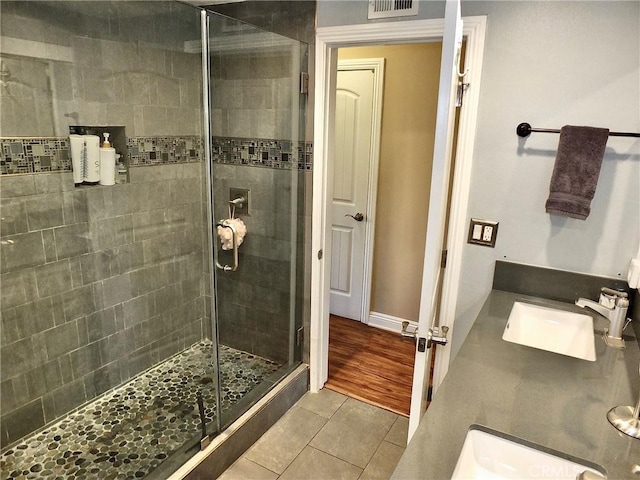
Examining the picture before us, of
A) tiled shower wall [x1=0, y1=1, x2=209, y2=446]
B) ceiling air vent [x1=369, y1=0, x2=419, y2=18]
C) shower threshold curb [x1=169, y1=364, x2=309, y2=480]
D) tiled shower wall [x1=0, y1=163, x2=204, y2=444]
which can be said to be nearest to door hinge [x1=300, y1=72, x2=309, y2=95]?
ceiling air vent [x1=369, y1=0, x2=419, y2=18]

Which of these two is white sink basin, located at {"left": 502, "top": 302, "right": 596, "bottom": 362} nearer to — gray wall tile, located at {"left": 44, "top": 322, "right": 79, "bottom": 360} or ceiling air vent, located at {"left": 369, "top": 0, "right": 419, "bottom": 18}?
ceiling air vent, located at {"left": 369, "top": 0, "right": 419, "bottom": 18}

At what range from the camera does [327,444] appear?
7.71 feet

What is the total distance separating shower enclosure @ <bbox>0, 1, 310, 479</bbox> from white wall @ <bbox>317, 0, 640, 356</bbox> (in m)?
1.01

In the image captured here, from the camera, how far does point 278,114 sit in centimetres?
250

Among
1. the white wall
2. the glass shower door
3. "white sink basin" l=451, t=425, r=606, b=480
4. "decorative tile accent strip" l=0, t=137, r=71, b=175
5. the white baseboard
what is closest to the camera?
"white sink basin" l=451, t=425, r=606, b=480

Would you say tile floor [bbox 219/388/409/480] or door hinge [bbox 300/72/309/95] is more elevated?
door hinge [bbox 300/72/309/95]

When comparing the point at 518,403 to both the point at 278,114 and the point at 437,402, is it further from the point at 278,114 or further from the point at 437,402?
the point at 278,114

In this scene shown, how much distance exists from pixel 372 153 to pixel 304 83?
41.6 inches

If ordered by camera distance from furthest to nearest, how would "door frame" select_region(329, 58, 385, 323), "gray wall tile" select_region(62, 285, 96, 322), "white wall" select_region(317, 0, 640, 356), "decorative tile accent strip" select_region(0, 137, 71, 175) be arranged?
"door frame" select_region(329, 58, 385, 323)
"gray wall tile" select_region(62, 285, 96, 322)
"decorative tile accent strip" select_region(0, 137, 71, 175)
"white wall" select_region(317, 0, 640, 356)

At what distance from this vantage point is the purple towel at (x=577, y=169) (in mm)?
1740

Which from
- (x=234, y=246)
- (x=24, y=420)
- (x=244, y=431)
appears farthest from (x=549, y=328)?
(x=24, y=420)

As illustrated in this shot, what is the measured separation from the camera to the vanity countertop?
42.3 inches

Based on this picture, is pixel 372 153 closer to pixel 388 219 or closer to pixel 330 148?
pixel 388 219

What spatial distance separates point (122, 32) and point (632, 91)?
2410 mm
